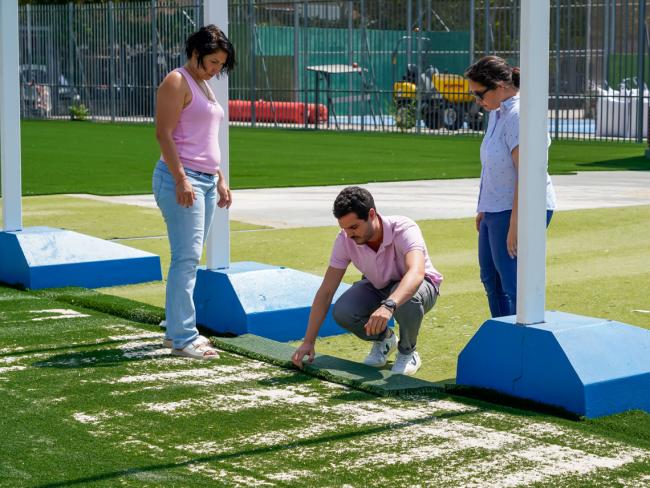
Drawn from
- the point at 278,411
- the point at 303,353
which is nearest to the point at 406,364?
the point at 303,353

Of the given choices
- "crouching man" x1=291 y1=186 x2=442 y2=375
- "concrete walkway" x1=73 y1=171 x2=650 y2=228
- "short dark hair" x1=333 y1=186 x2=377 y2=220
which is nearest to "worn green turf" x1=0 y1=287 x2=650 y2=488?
"crouching man" x1=291 y1=186 x2=442 y2=375

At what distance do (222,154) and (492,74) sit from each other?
6.16 ft

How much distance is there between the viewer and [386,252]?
6.30m

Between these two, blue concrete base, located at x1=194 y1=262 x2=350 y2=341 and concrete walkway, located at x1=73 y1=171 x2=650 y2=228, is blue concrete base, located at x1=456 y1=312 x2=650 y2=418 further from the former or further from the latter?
concrete walkway, located at x1=73 y1=171 x2=650 y2=228

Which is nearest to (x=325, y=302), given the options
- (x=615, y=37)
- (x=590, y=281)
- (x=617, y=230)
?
(x=590, y=281)

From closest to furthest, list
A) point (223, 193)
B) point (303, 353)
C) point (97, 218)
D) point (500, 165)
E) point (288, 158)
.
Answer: point (303, 353), point (500, 165), point (223, 193), point (97, 218), point (288, 158)

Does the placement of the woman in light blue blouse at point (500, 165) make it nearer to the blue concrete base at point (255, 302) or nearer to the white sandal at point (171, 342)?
the blue concrete base at point (255, 302)

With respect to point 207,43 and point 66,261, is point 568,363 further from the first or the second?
point 66,261

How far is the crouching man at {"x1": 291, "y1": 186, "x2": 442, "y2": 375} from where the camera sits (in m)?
6.00

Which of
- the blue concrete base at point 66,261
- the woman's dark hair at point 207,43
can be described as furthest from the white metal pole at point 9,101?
the woman's dark hair at point 207,43

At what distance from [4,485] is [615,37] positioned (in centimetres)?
2559

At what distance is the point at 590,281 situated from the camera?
9102mm

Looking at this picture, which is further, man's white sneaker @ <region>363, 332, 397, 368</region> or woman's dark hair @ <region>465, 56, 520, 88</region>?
man's white sneaker @ <region>363, 332, 397, 368</region>

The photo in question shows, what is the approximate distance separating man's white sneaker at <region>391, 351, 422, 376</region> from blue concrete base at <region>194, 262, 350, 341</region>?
1097 mm
